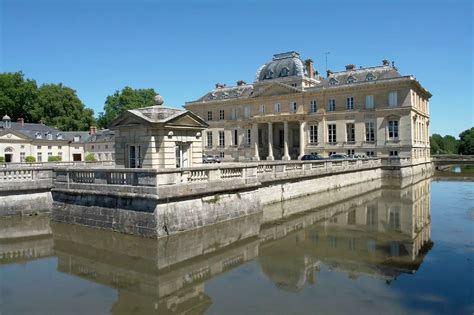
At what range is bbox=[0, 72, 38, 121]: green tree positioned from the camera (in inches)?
2239

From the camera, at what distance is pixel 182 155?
14.5 metres

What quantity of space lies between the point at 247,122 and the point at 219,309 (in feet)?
140

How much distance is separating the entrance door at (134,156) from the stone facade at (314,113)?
101 ft

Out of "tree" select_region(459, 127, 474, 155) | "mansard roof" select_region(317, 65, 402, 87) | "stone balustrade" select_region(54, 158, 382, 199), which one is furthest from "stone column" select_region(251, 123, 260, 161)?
"tree" select_region(459, 127, 474, 155)

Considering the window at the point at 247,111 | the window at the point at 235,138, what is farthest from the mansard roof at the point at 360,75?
the window at the point at 235,138

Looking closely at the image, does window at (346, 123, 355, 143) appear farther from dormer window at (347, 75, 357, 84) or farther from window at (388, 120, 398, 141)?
dormer window at (347, 75, 357, 84)

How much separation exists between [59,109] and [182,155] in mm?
52828

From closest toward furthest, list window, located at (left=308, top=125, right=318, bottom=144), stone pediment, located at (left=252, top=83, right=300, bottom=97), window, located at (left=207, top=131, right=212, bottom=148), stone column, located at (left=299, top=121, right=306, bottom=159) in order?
window, located at (left=308, top=125, right=318, bottom=144), stone column, located at (left=299, top=121, right=306, bottom=159), stone pediment, located at (left=252, top=83, right=300, bottom=97), window, located at (left=207, top=131, right=212, bottom=148)

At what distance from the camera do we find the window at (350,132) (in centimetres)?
4144

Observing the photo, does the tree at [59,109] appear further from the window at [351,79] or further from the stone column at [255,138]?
the window at [351,79]

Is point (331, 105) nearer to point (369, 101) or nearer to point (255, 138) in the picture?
point (369, 101)

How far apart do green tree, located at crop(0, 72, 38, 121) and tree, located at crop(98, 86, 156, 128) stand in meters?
11.6

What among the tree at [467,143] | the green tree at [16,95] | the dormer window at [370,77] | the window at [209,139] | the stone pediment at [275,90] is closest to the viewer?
the dormer window at [370,77]

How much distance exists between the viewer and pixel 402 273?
27.7 feet
